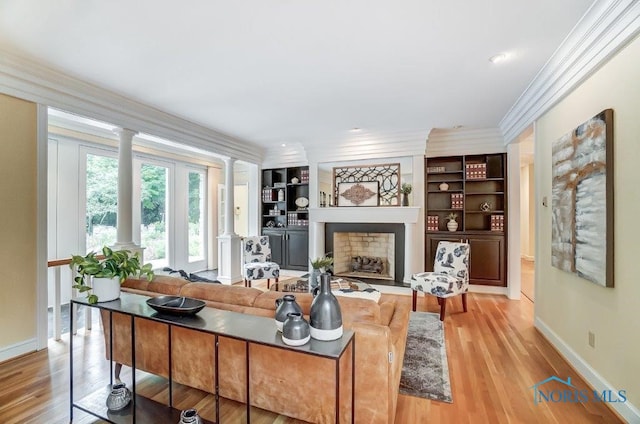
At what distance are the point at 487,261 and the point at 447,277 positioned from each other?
5.03 ft

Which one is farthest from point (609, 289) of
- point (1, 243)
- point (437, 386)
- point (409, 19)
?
point (1, 243)

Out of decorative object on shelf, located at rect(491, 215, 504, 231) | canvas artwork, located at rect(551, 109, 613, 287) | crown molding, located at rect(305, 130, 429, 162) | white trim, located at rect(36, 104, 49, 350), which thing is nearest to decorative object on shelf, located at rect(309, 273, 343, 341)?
canvas artwork, located at rect(551, 109, 613, 287)

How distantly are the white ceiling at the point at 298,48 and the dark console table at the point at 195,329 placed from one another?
195 centimetres

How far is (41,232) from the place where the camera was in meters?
2.80

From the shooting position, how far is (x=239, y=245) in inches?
227

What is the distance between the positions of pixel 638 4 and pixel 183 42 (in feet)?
9.83

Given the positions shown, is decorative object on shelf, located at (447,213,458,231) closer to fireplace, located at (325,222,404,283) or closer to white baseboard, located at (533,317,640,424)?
fireplace, located at (325,222,404,283)

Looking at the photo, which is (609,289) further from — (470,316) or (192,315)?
(192,315)

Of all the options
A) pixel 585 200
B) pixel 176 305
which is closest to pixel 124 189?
pixel 176 305

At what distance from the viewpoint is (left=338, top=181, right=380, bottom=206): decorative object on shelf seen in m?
5.30

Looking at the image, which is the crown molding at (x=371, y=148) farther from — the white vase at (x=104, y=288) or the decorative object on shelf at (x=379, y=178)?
the white vase at (x=104, y=288)

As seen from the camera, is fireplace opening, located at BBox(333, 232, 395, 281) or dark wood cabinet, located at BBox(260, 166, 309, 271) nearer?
fireplace opening, located at BBox(333, 232, 395, 281)

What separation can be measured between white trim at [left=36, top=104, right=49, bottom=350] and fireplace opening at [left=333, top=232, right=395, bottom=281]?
407cm

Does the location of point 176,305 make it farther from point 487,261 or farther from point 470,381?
point 487,261
